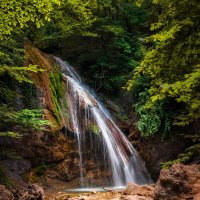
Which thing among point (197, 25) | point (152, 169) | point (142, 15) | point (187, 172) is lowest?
point (152, 169)

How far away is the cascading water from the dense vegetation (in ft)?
4.56

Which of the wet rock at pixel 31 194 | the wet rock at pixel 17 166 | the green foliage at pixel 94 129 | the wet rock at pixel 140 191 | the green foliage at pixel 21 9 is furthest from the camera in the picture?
the green foliage at pixel 94 129

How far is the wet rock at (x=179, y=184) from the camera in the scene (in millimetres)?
5918

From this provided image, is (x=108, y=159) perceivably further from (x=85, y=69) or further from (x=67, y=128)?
(x=85, y=69)

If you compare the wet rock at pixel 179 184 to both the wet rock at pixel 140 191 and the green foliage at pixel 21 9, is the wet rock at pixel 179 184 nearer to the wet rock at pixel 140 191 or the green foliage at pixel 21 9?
the wet rock at pixel 140 191

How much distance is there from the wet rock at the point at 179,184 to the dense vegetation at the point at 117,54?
0.75 metres

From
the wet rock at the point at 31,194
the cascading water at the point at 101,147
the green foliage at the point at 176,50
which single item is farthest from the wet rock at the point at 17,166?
the green foliage at the point at 176,50

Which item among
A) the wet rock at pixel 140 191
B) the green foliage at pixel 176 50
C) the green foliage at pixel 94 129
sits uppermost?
the green foliage at pixel 176 50

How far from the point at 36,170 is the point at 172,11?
8.54 m

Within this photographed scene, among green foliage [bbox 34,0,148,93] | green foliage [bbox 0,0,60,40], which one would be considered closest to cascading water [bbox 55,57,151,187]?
green foliage [bbox 34,0,148,93]

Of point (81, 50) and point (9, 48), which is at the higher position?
point (81, 50)

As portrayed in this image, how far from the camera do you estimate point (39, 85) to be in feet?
42.6

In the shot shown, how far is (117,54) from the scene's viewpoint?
1934 cm

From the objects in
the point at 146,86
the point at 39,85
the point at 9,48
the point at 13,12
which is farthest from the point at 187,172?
the point at 146,86
